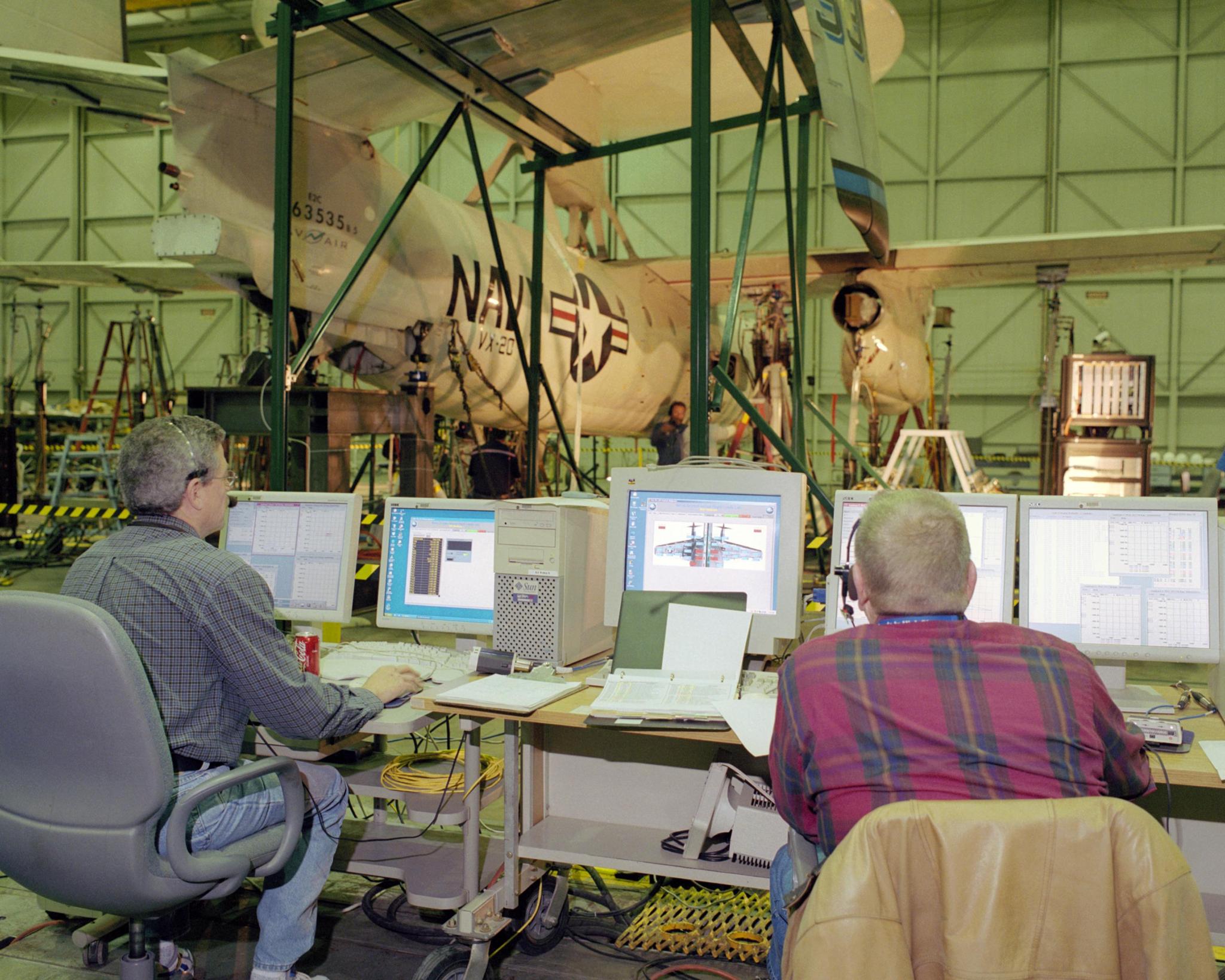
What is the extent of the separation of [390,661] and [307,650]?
0.33m

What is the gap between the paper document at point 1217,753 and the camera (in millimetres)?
1969

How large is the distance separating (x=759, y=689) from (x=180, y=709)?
4.56 feet

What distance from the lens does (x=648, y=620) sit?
2.64m

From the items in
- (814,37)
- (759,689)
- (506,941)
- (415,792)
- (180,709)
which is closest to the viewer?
(180,709)

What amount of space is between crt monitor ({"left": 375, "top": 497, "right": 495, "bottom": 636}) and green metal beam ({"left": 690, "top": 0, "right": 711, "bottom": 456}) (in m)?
1.16

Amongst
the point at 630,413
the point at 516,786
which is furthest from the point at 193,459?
the point at 630,413

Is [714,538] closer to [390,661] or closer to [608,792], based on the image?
[608,792]

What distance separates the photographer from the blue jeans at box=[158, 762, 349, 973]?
6.86ft

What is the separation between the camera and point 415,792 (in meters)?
2.95

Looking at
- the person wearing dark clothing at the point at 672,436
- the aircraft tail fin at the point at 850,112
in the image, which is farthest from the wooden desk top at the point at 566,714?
the person wearing dark clothing at the point at 672,436

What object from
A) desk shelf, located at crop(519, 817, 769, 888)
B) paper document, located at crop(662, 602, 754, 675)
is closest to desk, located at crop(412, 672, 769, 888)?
desk shelf, located at crop(519, 817, 769, 888)

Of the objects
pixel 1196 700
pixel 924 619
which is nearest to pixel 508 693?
pixel 924 619

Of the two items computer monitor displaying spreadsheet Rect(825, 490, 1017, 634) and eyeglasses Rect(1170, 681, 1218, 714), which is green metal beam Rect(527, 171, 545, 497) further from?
eyeglasses Rect(1170, 681, 1218, 714)

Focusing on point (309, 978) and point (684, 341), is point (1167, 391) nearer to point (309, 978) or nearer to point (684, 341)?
point (684, 341)
